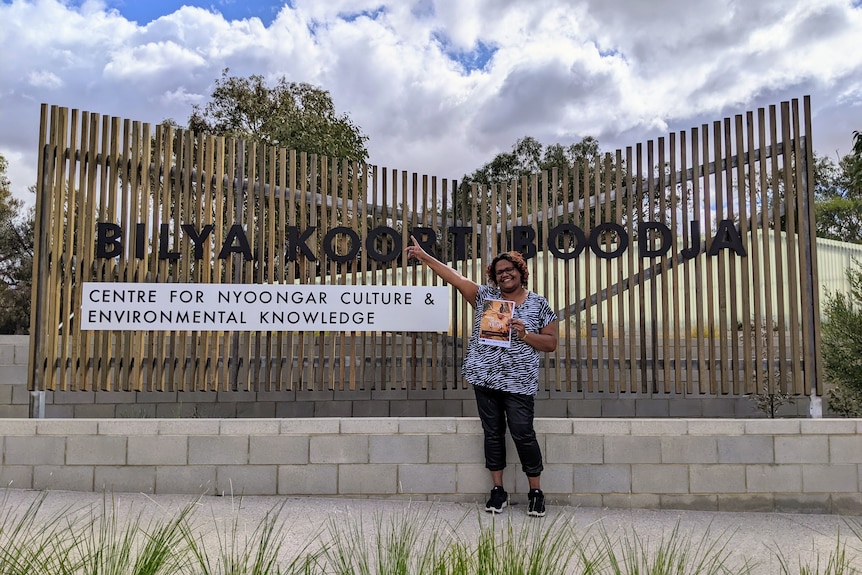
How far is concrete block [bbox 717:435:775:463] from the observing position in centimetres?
466

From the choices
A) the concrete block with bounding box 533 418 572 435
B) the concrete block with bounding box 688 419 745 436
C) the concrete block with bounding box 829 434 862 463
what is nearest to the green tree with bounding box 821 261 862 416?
the concrete block with bounding box 829 434 862 463

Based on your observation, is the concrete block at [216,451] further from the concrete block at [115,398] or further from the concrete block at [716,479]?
the concrete block at [716,479]

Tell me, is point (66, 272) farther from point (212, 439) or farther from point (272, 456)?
point (272, 456)

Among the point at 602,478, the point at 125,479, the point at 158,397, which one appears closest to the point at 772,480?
the point at 602,478

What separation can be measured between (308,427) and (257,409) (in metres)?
2.18

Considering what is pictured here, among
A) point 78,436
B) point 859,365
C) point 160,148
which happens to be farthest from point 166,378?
point 859,365

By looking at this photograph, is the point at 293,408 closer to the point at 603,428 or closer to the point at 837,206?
the point at 603,428

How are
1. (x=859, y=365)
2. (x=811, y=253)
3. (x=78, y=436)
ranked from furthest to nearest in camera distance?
(x=859, y=365) → (x=811, y=253) → (x=78, y=436)

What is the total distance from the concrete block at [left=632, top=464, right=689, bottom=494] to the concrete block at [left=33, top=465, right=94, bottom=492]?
398 centimetres

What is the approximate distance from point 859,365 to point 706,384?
2584 mm

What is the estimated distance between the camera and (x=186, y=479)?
4.60 metres

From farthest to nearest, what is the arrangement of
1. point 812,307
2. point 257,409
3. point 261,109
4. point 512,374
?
point 261,109 < point 257,409 < point 812,307 < point 512,374

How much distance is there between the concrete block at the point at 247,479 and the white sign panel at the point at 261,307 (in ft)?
3.75

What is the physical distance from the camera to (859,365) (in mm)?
6582
